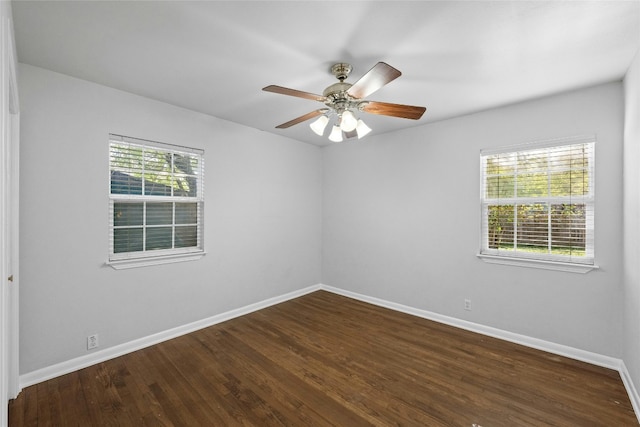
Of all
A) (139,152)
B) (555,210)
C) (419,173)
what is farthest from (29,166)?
(555,210)

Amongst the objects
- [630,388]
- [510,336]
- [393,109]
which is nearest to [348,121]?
[393,109]

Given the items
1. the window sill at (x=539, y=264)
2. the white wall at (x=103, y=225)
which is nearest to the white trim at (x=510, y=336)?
the window sill at (x=539, y=264)

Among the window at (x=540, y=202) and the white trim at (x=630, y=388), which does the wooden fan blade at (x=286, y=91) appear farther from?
the white trim at (x=630, y=388)

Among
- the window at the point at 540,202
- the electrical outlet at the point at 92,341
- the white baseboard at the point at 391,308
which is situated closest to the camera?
the white baseboard at the point at 391,308

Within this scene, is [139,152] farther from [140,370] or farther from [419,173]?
[419,173]

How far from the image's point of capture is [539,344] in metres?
2.90

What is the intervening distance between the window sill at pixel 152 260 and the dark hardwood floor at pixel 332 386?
0.85 m

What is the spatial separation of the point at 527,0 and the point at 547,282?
256 centimetres

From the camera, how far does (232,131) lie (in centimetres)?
371

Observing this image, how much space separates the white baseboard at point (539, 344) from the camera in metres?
2.26

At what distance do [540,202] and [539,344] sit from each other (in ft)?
4.77

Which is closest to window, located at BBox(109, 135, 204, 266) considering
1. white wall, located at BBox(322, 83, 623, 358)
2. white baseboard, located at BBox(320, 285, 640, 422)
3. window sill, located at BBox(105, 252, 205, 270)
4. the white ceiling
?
window sill, located at BBox(105, 252, 205, 270)

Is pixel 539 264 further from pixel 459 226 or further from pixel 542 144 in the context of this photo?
pixel 542 144

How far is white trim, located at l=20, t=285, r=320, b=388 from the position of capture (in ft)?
7.64
